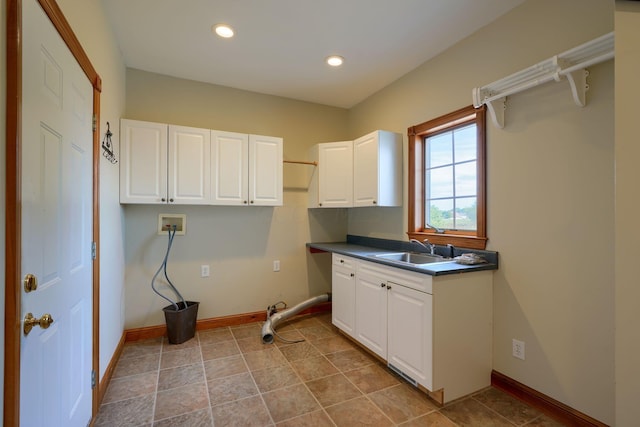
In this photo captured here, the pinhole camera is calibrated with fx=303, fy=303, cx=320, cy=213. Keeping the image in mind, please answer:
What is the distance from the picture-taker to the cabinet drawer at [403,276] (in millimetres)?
1980

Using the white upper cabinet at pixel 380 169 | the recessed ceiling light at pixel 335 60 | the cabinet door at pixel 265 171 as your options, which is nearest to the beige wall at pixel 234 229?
the cabinet door at pixel 265 171

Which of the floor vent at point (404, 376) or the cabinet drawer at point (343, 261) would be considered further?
the cabinet drawer at point (343, 261)

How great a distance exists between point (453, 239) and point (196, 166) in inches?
95.1

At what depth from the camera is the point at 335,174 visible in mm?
3418

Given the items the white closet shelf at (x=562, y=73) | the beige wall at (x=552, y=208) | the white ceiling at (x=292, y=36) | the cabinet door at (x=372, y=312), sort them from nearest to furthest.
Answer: the white closet shelf at (x=562, y=73) < the beige wall at (x=552, y=208) < the white ceiling at (x=292, y=36) < the cabinet door at (x=372, y=312)

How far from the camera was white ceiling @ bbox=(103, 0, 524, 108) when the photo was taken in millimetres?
2084

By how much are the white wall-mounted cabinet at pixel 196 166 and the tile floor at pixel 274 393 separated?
139cm

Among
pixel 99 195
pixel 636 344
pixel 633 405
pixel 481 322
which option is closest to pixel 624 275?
pixel 636 344

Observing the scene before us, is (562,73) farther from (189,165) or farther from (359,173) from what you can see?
(189,165)

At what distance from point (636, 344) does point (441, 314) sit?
3.30ft

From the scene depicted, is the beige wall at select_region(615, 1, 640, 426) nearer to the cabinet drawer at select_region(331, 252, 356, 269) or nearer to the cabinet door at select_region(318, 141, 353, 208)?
the cabinet drawer at select_region(331, 252, 356, 269)

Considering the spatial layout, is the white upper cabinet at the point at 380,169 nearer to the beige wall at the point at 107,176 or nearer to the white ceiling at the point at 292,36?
the white ceiling at the point at 292,36

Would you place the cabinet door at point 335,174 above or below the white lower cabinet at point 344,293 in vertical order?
above

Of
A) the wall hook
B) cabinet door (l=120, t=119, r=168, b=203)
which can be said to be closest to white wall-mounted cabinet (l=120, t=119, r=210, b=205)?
cabinet door (l=120, t=119, r=168, b=203)
